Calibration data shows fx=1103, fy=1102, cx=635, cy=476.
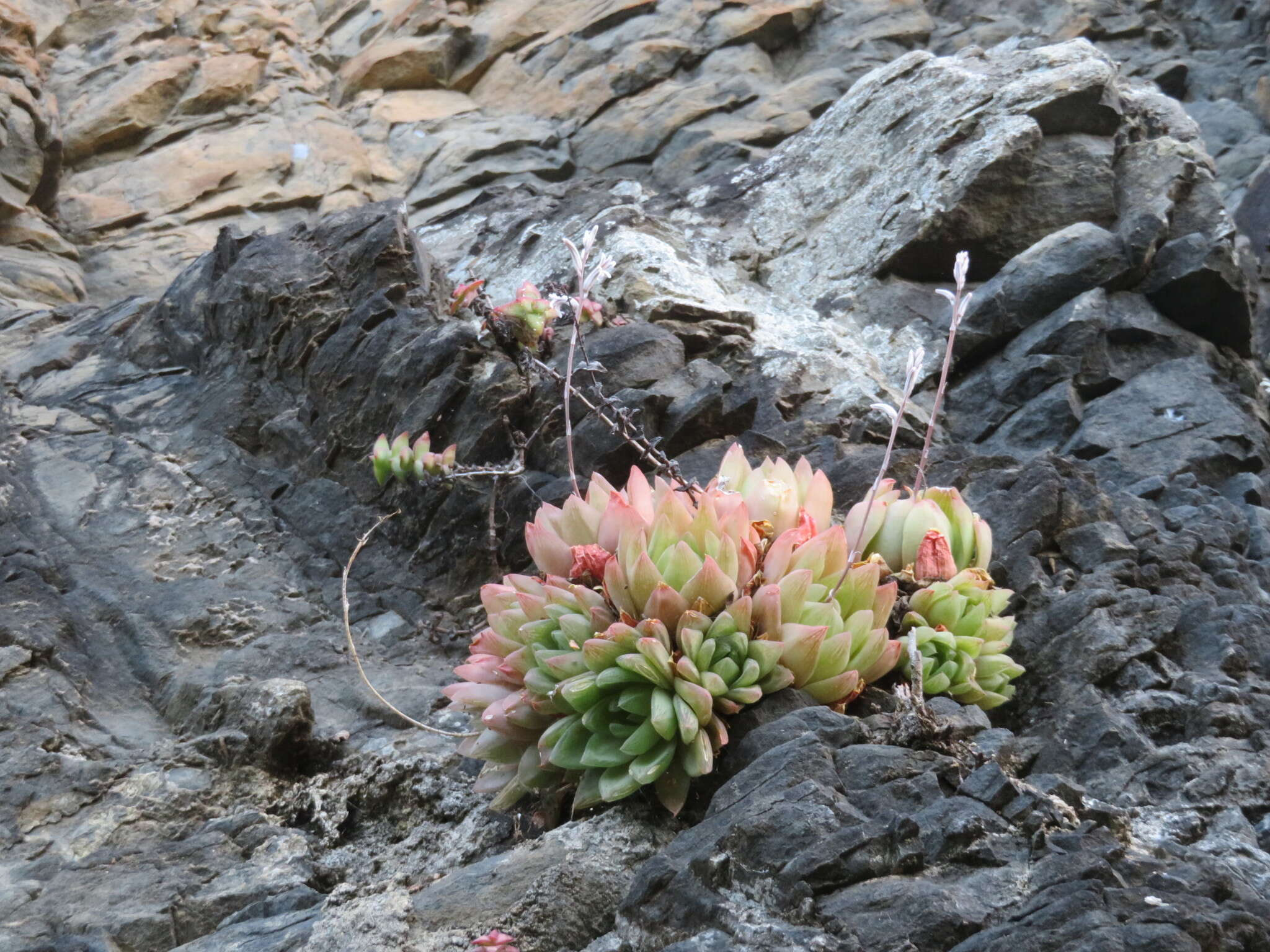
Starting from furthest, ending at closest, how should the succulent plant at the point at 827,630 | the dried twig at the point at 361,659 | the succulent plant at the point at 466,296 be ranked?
the succulent plant at the point at 466,296
the dried twig at the point at 361,659
the succulent plant at the point at 827,630

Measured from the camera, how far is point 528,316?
463 centimetres

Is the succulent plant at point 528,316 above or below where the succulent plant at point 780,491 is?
above

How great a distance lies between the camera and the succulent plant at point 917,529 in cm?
335

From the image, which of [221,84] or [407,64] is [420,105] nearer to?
[407,64]

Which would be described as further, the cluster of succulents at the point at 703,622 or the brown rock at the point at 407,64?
the brown rock at the point at 407,64

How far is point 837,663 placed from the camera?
287 centimetres

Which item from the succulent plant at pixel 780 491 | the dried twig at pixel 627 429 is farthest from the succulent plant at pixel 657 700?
the dried twig at pixel 627 429

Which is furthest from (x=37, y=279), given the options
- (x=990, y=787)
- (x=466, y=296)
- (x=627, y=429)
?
(x=990, y=787)

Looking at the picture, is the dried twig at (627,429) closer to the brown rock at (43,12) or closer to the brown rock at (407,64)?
the brown rock at (407,64)

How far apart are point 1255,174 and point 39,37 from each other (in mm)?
10903

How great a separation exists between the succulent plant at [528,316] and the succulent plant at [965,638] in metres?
2.11

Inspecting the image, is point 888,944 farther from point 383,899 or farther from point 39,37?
point 39,37

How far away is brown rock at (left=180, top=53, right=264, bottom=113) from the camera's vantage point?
35.0 feet

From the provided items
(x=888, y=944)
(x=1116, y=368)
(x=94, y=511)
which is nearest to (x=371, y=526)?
(x=94, y=511)
